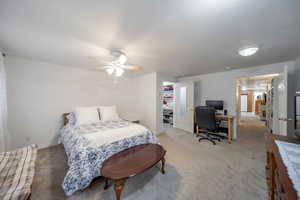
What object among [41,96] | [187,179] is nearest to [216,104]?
[187,179]

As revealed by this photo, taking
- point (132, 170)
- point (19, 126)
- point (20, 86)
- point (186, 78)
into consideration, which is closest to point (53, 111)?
point (19, 126)

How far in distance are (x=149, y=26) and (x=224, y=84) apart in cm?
340

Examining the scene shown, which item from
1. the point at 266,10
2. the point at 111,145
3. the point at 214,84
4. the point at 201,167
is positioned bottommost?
the point at 201,167

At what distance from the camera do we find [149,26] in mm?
1275

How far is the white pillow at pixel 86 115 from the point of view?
254 cm

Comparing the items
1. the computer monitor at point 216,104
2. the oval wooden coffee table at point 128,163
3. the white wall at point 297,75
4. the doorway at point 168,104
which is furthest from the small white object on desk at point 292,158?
the doorway at point 168,104

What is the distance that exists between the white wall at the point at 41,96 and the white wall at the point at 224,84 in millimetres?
3811

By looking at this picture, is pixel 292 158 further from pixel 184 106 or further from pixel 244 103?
pixel 244 103

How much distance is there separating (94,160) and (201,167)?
1.82m

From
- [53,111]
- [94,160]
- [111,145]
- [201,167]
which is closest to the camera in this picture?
[94,160]

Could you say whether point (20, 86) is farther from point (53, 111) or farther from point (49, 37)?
point (49, 37)

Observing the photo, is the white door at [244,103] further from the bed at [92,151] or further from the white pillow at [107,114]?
the white pillow at [107,114]

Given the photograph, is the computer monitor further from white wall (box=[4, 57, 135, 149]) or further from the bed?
white wall (box=[4, 57, 135, 149])

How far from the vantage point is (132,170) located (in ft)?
4.19
